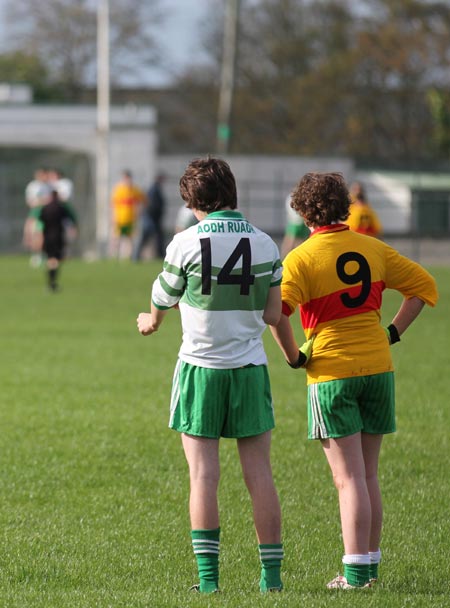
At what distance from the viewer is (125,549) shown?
20.0ft

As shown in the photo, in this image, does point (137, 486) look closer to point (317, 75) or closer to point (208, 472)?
point (208, 472)

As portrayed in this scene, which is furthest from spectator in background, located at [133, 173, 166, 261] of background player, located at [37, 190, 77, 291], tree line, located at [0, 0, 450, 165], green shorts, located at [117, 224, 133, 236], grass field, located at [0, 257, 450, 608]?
tree line, located at [0, 0, 450, 165]

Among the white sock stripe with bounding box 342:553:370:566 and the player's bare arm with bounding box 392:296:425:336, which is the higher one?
the player's bare arm with bounding box 392:296:425:336

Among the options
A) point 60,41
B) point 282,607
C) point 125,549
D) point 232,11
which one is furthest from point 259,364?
point 60,41

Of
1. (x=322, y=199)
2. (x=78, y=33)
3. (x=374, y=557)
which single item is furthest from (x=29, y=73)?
(x=374, y=557)

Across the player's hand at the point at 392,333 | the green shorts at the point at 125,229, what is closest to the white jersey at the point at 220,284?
the player's hand at the point at 392,333

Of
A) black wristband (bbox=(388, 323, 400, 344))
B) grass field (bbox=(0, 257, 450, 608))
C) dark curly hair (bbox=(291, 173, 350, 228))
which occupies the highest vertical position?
dark curly hair (bbox=(291, 173, 350, 228))

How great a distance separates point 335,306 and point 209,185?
0.72m

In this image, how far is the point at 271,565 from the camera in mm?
5172

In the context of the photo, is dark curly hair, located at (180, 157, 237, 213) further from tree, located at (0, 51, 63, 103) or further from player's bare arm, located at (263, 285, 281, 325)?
tree, located at (0, 51, 63, 103)

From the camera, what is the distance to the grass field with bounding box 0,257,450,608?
211 inches

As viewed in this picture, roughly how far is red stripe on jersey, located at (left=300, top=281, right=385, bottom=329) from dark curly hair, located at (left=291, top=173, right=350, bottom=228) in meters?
0.30

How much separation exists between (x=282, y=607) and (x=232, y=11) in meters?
42.9

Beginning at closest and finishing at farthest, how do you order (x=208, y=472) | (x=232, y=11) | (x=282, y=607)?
(x=282, y=607) → (x=208, y=472) → (x=232, y=11)
